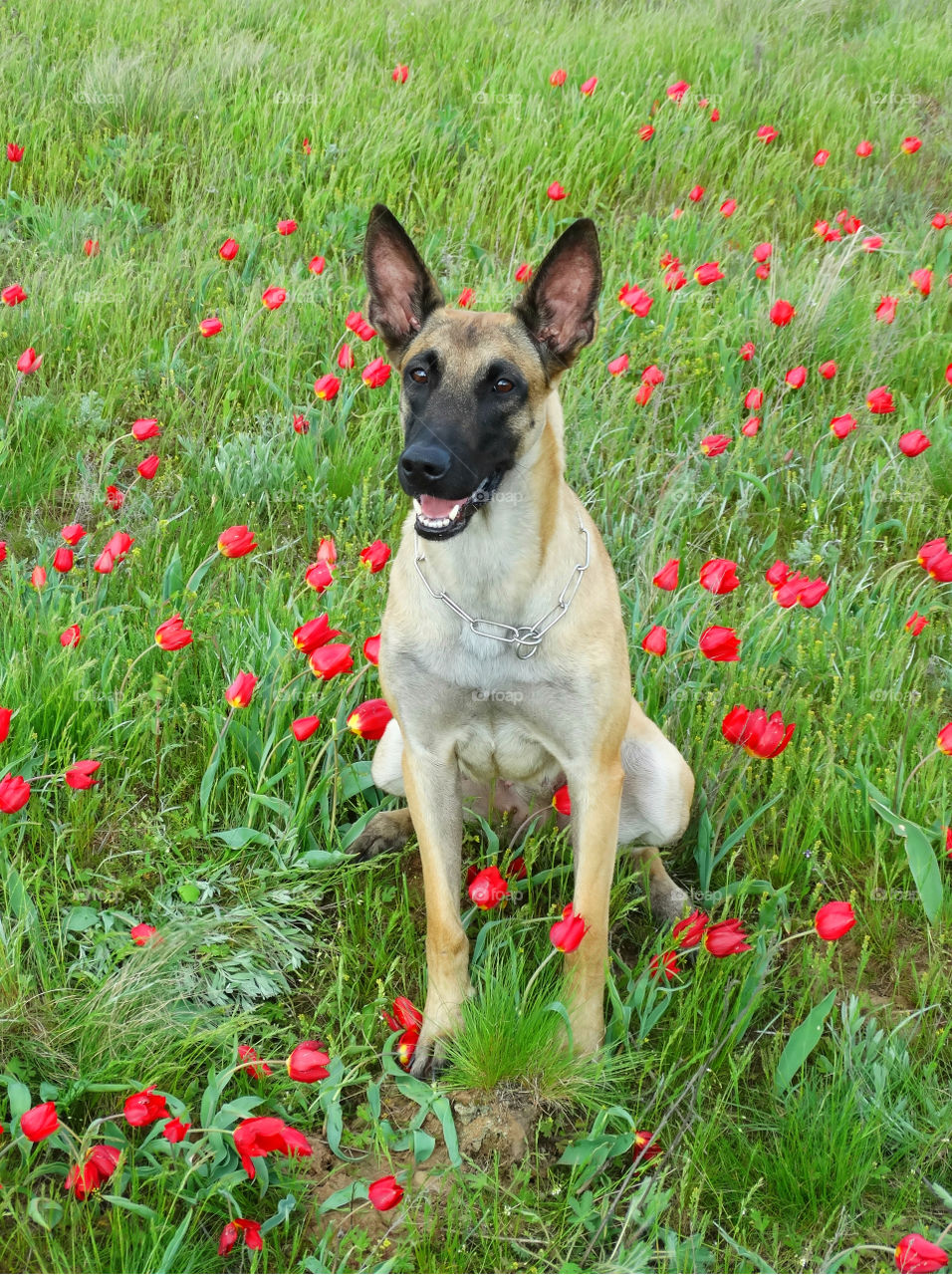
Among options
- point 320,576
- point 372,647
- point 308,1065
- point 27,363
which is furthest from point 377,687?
point 27,363

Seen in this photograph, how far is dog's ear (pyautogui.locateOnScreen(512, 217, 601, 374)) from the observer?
265cm

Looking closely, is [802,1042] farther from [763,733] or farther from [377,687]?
[377,687]

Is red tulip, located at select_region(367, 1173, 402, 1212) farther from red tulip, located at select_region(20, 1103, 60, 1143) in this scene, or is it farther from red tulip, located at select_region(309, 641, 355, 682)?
red tulip, located at select_region(309, 641, 355, 682)

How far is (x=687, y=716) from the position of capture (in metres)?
3.31

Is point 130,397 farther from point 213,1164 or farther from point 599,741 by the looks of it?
point 213,1164

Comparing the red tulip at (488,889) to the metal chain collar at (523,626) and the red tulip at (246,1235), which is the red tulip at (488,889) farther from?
the red tulip at (246,1235)

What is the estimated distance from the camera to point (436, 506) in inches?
100

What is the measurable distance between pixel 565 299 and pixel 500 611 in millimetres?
841

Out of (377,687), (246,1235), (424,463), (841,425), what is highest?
(424,463)

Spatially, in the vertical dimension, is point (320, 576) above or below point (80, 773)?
above

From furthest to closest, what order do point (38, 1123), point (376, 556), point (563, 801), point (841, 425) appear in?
point (841, 425)
point (376, 556)
point (563, 801)
point (38, 1123)

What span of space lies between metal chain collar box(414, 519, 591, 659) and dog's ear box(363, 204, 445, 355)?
2.38 ft

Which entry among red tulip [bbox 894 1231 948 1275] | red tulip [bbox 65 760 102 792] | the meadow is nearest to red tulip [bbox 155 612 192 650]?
the meadow

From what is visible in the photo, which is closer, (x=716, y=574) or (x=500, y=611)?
(x=500, y=611)
